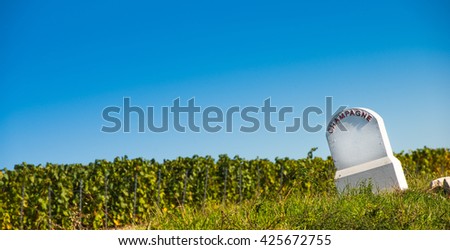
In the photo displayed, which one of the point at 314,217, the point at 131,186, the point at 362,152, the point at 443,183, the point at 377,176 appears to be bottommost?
the point at 314,217

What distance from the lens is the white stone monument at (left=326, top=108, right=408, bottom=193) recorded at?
34.4 feet

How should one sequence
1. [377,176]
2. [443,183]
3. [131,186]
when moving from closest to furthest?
[443,183]
[377,176]
[131,186]

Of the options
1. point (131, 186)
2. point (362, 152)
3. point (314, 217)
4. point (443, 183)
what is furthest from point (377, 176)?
point (131, 186)

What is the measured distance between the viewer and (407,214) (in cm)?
707

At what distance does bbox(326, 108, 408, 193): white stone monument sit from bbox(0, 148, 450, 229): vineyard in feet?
2.11

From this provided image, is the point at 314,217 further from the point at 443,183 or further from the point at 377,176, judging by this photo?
the point at 443,183

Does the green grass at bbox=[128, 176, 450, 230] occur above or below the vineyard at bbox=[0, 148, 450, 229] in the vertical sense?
below

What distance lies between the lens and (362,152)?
428 inches

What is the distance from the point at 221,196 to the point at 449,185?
6.49 meters

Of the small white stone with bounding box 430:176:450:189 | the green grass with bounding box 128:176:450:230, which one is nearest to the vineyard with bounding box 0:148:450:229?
the small white stone with bounding box 430:176:450:189

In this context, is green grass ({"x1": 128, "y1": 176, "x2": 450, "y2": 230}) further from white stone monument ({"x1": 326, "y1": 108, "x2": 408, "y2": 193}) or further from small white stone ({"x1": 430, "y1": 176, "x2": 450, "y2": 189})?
white stone monument ({"x1": 326, "y1": 108, "x2": 408, "y2": 193})

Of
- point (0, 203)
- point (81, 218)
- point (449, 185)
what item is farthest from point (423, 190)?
point (0, 203)

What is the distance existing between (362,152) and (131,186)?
19.7 feet

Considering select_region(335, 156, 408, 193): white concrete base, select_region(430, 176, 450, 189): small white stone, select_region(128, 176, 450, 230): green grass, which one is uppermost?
select_region(335, 156, 408, 193): white concrete base
